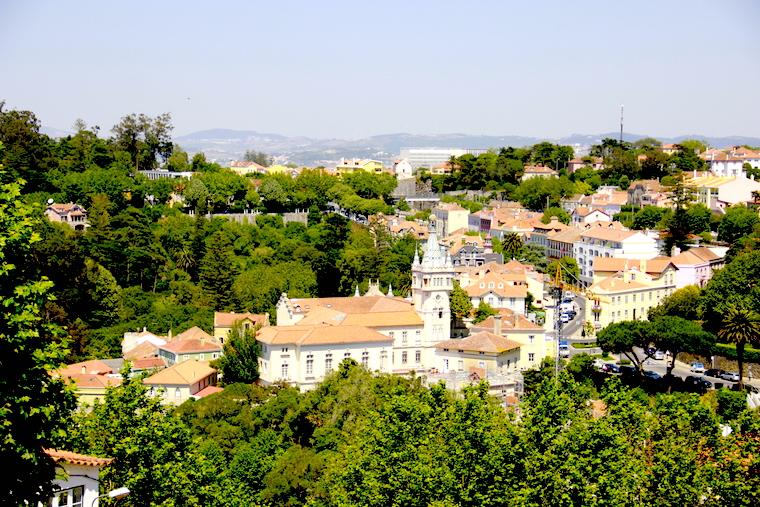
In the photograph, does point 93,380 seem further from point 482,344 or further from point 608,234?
point 608,234

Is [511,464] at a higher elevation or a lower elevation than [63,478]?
lower

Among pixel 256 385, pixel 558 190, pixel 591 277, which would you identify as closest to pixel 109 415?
pixel 256 385

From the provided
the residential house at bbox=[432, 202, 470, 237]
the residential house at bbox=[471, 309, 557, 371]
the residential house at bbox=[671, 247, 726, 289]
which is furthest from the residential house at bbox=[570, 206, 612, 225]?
the residential house at bbox=[471, 309, 557, 371]

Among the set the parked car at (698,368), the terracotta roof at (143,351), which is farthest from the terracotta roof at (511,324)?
the terracotta roof at (143,351)

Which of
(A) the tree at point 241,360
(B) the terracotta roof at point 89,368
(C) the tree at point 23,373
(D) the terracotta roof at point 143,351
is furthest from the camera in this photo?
(D) the terracotta roof at point 143,351

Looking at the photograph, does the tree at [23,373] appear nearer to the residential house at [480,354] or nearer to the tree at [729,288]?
the residential house at [480,354]

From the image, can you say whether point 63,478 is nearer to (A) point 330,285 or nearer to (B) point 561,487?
(B) point 561,487

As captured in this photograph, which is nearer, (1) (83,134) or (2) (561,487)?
(2) (561,487)

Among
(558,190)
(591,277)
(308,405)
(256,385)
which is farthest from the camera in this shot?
(558,190)

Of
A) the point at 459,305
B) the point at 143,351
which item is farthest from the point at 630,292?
the point at 143,351
